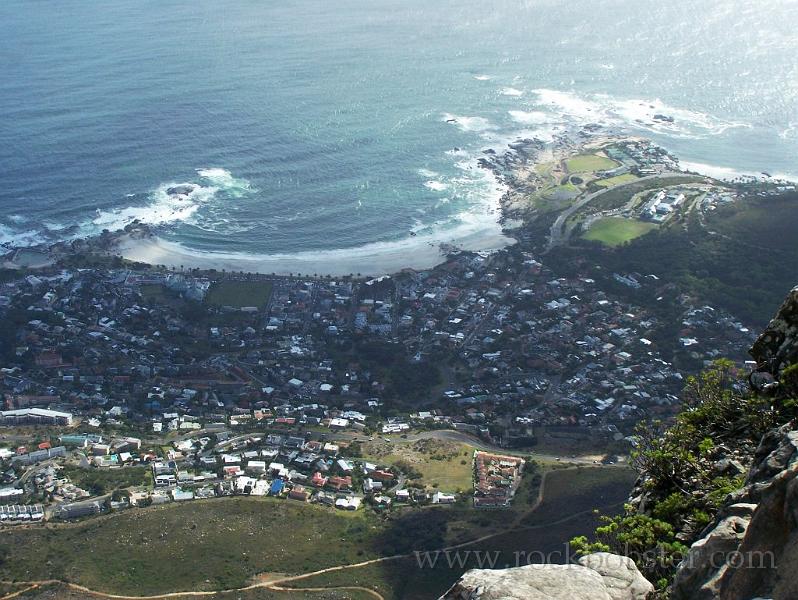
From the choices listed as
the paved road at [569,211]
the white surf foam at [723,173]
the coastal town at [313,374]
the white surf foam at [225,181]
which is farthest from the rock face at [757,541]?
the white surf foam at [723,173]

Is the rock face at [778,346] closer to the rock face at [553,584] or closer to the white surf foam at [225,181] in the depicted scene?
the rock face at [553,584]

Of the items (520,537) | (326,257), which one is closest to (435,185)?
(326,257)

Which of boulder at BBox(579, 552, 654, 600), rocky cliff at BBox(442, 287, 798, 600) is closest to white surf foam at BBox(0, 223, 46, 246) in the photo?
rocky cliff at BBox(442, 287, 798, 600)

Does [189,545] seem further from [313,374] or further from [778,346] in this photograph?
[778,346]

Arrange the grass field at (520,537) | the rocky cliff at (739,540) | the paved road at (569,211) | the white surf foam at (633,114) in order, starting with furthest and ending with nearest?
the white surf foam at (633,114)
the paved road at (569,211)
the grass field at (520,537)
the rocky cliff at (739,540)

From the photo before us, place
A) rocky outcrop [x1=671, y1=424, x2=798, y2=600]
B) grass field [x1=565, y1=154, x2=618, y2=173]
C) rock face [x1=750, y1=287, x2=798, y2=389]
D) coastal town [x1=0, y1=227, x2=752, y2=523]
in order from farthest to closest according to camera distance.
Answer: grass field [x1=565, y1=154, x2=618, y2=173]
coastal town [x1=0, y1=227, x2=752, y2=523]
rock face [x1=750, y1=287, x2=798, y2=389]
rocky outcrop [x1=671, y1=424, x2=798, y2=600]

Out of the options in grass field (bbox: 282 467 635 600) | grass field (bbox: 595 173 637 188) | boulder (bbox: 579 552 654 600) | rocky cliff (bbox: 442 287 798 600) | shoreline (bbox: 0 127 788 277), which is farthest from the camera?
grass field (bbox: 595 173 637 188)

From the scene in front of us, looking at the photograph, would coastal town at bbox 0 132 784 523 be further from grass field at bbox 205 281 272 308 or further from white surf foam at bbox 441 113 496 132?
white surf foam at bbox 441 113 496 132
